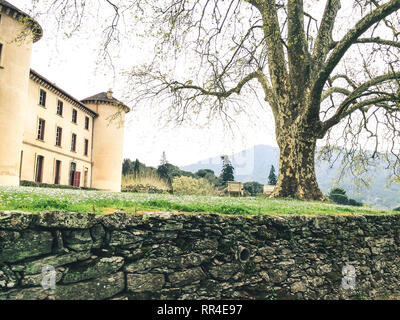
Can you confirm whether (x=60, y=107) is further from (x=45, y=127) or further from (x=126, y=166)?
(x=126, y=166)

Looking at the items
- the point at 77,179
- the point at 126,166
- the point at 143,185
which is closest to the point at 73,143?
the point at 77,179

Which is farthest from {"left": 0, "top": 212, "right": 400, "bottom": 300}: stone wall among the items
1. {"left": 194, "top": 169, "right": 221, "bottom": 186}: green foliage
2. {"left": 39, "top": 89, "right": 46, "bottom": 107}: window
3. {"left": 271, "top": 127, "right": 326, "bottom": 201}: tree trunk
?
{"left": 194, "top": 169, "right": 221, "bottom": 186}: green foliage

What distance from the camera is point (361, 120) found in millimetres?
15219

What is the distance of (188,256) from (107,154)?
1270 inches

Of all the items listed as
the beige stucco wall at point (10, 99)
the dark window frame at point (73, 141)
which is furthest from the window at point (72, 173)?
the beige stucco wall at point (10, 99)

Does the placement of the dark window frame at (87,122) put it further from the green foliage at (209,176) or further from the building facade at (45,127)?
the green foliage at (209,176)

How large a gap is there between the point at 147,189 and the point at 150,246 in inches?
838

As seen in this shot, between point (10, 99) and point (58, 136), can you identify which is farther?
point (58, 136)

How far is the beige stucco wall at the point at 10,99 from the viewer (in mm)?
18328

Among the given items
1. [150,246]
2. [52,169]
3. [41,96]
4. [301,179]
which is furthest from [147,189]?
[150,246]

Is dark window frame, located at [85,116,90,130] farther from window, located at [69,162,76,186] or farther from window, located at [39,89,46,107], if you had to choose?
window, located at [39,89,46,107]

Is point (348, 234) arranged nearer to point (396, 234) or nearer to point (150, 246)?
point (396, 234)

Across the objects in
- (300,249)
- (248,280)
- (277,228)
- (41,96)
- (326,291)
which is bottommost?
(326,291)

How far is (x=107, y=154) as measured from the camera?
35094mm
